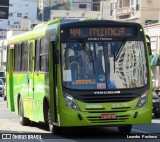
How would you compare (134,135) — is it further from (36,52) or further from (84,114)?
(36,52)

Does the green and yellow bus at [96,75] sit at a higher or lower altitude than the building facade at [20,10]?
lower

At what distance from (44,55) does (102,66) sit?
7.49 ft

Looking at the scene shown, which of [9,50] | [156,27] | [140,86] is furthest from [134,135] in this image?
[156,27]

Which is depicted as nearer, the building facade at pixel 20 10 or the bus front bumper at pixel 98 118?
the bus front bumper at pixel 98 118

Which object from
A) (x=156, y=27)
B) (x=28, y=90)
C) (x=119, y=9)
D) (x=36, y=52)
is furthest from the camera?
(x=119, y=9)

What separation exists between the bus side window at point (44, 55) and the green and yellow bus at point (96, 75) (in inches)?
1.2

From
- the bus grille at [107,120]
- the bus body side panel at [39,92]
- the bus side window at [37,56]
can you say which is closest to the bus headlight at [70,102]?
the bus grille at [107,120]

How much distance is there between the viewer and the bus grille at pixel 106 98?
1741 cm

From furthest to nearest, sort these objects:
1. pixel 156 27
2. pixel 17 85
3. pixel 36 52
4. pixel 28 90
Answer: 1. pixel 156 27
2. pixel 17 85
3. pixel 28 90
4. pixel 36 52

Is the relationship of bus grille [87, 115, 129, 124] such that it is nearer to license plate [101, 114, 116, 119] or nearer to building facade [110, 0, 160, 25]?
license plate [101, 114, 116, 119]

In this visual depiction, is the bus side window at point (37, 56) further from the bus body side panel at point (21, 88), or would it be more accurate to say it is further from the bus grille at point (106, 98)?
the bus grille at point (106, 98)

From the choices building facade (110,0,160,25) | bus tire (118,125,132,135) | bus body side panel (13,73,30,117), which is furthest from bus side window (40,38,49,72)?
building facade (110,0,160,25)

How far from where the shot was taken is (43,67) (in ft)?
63.3

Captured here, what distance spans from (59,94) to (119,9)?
68.3 meters
